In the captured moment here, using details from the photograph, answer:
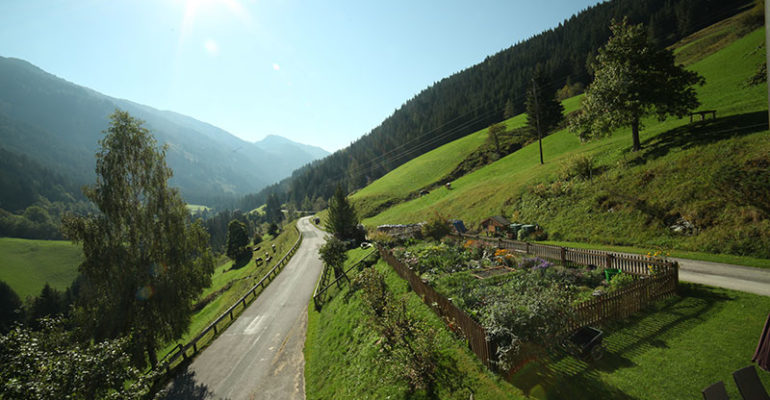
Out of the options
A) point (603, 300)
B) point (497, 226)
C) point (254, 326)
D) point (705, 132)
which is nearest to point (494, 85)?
point (705, 132)

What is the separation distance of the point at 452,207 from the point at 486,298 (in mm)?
33518

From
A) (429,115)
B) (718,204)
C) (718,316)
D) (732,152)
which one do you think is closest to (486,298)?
(718,316)

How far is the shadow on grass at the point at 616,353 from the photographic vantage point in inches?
311

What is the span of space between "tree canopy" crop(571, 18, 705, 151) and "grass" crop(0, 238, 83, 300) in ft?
414

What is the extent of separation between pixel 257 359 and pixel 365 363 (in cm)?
920

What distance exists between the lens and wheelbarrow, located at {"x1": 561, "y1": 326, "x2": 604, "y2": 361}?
8875mm

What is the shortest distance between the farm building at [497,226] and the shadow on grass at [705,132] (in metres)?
12.9

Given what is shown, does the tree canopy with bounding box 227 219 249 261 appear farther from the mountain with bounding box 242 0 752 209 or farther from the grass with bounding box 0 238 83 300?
the mountain with bounding box 242 0 752 209

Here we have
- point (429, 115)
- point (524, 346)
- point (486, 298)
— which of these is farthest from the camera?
point (429, 115)

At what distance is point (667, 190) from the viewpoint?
21.5 m

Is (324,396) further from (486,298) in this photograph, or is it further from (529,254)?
(529,254)

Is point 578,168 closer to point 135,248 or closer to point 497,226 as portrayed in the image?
point 497,226

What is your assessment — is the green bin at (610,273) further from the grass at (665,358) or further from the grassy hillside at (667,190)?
the grassy hillside at (667,190)

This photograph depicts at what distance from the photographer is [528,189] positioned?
3500 cm
